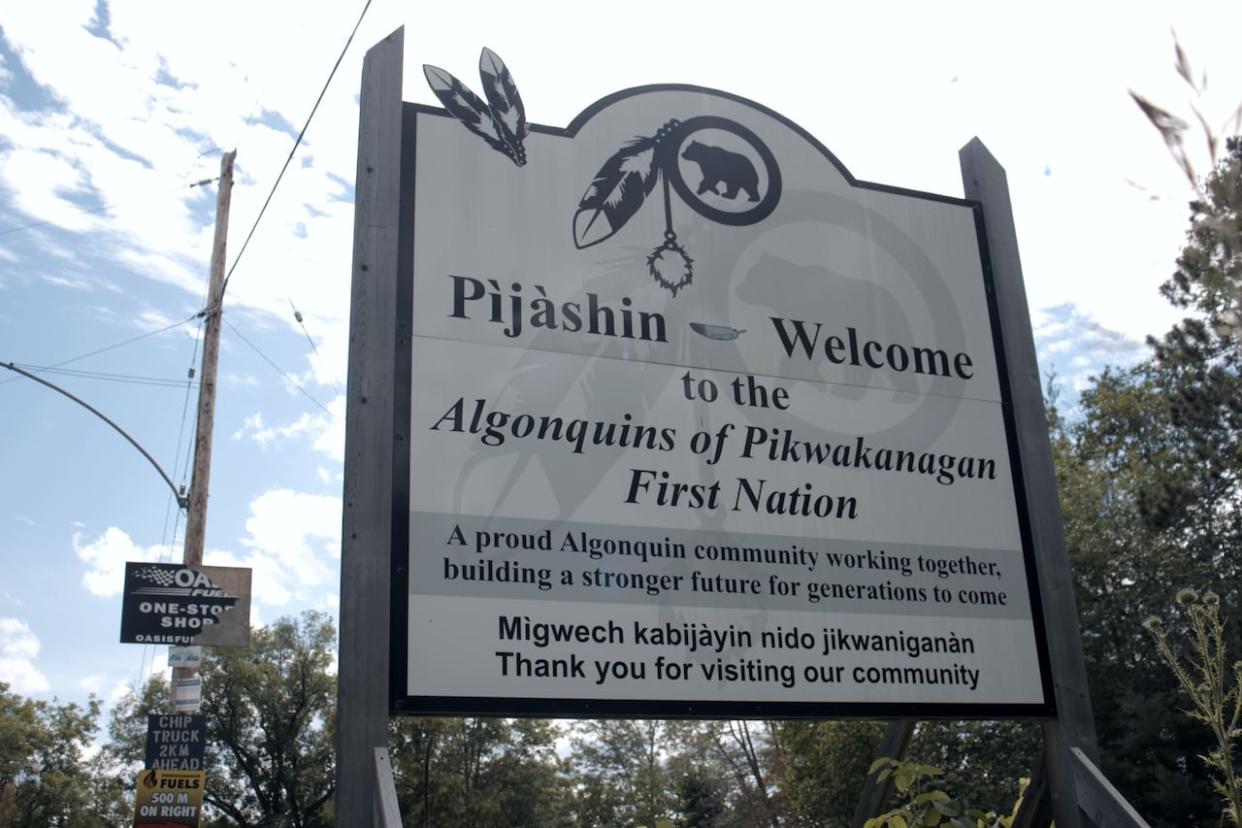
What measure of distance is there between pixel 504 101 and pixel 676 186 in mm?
702

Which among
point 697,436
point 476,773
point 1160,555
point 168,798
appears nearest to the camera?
point 697,436

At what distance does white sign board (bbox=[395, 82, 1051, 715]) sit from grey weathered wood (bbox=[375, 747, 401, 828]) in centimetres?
17

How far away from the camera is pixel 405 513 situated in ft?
11.7

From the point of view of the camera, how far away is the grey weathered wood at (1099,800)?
3.71 m

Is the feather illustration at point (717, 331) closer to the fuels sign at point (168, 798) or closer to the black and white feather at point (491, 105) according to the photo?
the black and white feather at point (491, 105)

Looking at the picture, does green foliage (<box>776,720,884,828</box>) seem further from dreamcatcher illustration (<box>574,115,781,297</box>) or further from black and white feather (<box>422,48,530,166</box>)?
black and white feather (<box>422,48,530,166</box>)

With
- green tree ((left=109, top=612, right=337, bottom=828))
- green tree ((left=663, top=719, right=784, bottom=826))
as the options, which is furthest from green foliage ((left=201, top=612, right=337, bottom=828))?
green tree ((left=663, top=719, right=784, bottom=826))

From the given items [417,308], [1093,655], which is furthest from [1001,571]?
[1093,655]

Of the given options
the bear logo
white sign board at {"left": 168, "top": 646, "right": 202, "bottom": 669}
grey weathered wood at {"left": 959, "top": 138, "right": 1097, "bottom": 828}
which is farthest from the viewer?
white sign board at {"left": 168, "top": 646, "right": 202, "bottom": 669}

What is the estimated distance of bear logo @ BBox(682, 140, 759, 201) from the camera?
4453mm

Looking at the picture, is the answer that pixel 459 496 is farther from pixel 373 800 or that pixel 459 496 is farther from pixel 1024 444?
pixel 1024 444

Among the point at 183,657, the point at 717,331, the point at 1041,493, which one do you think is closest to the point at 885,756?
the point at 1041,493

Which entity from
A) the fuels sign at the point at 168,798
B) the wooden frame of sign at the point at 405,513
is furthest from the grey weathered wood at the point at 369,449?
the fuels sign at the point at 168,798

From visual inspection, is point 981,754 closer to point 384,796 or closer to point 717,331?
point 717,331
